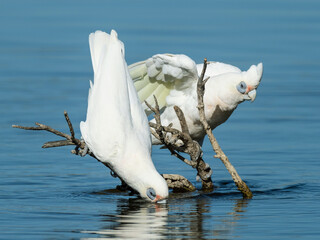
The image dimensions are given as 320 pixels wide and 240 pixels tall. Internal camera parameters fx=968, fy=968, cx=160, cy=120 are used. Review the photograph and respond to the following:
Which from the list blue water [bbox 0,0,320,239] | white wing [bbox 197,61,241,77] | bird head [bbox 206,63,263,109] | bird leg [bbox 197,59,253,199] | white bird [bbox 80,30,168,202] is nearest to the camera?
blue water [bbox 0,0,320,239]

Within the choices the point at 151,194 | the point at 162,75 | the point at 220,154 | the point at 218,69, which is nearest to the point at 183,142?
the point at 220,154

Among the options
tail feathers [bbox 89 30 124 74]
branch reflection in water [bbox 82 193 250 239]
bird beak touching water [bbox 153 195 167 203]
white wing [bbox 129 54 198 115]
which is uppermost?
tail feathers [bbox 89 30 124 74]

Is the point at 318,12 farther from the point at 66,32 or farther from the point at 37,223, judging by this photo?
the point at 37,223

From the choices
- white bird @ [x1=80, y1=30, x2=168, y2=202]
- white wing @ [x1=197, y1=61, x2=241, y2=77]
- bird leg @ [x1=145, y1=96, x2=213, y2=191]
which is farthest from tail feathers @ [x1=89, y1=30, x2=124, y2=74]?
white wing @ [x1=197, y1=61, x2=241, y2=77]

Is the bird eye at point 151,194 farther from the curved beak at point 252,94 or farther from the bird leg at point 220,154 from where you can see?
the curved beak at point 252,94

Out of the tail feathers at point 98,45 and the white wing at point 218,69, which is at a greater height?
the tail feathers at point 98,45

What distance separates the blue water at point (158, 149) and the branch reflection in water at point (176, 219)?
0.05 ft

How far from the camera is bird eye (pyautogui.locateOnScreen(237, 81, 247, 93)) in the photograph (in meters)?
14.6

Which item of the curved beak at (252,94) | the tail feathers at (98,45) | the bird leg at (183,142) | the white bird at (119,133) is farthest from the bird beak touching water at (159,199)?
the curved beak at (252,94)

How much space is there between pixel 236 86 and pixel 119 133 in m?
2.53

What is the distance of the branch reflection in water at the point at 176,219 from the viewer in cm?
1158

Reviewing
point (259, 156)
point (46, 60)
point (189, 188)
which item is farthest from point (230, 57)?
point (189, 188)

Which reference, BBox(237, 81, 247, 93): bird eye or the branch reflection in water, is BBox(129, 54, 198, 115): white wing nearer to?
BBox(237, 81, 247, 93): bird eye

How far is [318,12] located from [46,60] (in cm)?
1076
